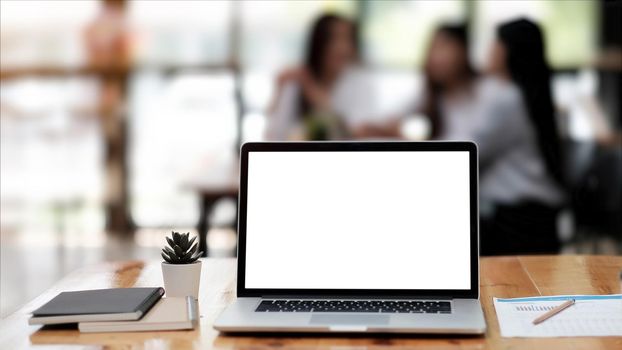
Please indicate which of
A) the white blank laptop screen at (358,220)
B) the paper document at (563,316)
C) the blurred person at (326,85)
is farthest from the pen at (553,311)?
the blurred person at (326,85)

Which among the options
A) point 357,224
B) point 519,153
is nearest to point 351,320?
point 357,224

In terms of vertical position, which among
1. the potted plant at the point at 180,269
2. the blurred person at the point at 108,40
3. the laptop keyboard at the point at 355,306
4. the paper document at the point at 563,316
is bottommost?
the paper document at the point at 563,316

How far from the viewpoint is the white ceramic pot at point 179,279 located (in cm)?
143

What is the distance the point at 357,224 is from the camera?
1.40m

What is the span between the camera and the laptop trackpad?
1.23m

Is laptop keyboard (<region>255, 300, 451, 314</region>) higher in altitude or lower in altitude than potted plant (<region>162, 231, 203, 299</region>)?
lower

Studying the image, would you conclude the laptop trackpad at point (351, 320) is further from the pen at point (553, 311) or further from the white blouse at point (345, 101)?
the white blouse at point (345, 101)

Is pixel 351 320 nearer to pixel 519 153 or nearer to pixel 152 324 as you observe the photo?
pixel 152 324

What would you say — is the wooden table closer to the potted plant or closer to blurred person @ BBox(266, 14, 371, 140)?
the potted plant

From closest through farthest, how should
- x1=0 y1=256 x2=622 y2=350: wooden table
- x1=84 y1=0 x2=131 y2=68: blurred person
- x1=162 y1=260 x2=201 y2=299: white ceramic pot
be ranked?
1. x1=0 y1=256 x2=622 y2=350: wooden table
2. x1=162 y1=260 x2=201 y2=299: white ceramic pot
3. x1=84 y1=0 x2=131 y2=68: blurred person

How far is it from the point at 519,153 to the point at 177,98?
82.2 inches

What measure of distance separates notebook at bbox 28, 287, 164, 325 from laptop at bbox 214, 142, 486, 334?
140 mm

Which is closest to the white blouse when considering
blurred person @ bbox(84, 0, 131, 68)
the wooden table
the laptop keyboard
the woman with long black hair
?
the woman with long black hair

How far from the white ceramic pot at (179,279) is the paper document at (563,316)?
0.49m
